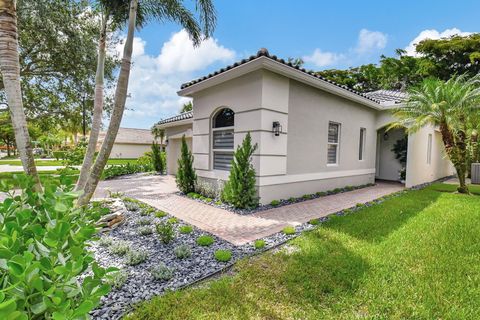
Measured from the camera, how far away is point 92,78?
556 inches

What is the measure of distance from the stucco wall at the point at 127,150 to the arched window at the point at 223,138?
41614mm

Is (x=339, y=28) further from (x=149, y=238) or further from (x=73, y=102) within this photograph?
(x=73, y=102)

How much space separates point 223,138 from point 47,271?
853 cm

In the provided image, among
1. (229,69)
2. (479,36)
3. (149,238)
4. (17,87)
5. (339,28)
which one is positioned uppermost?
(479,36)

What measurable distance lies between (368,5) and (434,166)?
35.6 ft

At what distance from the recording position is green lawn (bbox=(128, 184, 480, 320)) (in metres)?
3.09

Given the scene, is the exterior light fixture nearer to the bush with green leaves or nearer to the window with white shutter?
the window with white shutter

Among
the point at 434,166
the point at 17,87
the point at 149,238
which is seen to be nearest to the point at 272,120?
the point at 149,238

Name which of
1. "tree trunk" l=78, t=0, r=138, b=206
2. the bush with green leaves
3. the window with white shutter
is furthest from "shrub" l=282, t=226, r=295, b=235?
the window with white shutter

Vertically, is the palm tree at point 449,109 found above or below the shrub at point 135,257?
above

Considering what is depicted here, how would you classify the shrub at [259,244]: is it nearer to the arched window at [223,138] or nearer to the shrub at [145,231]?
the shrub at [145,231]

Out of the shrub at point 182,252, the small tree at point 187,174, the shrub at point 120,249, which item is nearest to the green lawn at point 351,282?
the shrub at point 182,252

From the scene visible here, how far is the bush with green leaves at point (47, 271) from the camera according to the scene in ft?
4.01

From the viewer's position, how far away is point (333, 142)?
11.1 m
